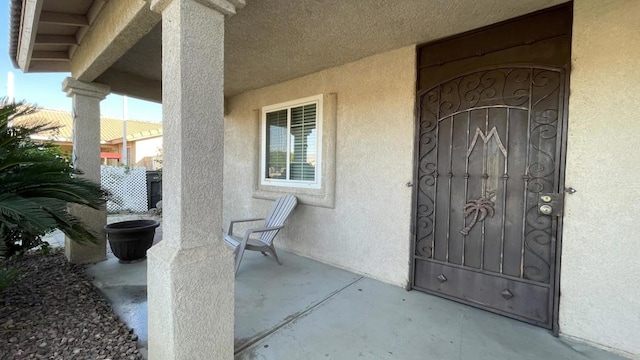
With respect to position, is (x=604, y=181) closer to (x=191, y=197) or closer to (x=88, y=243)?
(x=191, y=197)

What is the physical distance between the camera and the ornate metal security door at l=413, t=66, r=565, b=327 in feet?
7.58

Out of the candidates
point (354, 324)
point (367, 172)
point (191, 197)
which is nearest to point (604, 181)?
point (367, 172)

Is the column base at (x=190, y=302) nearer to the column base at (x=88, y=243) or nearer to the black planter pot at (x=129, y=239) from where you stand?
the black planter pot at (x=129, y=239)

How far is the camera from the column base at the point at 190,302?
151cm

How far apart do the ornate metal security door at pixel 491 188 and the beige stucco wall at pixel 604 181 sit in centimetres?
12

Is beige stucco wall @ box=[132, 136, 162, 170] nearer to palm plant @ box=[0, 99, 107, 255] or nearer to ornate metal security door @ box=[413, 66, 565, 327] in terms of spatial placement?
palm plant @ box=[0, 99, 107, 255]

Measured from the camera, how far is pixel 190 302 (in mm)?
1554

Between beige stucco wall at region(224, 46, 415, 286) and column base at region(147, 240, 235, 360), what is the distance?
6.36 ft

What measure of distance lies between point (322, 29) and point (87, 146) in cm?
331

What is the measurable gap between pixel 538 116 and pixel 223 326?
2.79 metres

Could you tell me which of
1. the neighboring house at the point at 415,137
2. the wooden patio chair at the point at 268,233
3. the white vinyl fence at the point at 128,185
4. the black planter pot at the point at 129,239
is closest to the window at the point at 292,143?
the neighboring house at the point at 415,137

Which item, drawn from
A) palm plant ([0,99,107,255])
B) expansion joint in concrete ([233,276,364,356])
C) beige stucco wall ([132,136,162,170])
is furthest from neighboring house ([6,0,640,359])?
beige stucco wall ([132,136,162,170])

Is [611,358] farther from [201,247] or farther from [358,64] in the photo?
[358,64]

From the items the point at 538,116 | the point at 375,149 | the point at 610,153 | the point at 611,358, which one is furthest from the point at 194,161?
the point at 611,358
